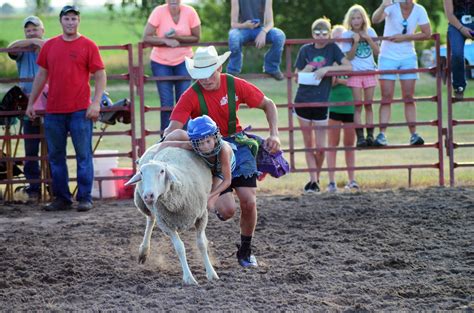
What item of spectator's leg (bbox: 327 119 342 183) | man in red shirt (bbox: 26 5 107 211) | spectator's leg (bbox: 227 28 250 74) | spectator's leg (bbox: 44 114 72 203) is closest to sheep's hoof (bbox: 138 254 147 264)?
man in red shirt (bbox: 26 5 107 211)

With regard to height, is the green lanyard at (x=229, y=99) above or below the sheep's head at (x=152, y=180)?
above

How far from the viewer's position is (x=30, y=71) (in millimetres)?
10977

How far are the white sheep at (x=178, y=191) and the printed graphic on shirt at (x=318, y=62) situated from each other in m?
4.45

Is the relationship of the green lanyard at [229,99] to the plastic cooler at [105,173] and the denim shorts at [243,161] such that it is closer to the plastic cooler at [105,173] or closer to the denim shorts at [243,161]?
the denim shorts at [243,161]

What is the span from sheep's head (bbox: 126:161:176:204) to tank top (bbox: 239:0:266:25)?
4.96 meters

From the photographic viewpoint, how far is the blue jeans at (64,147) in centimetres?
1017

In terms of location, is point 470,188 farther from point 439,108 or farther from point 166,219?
point 166,219

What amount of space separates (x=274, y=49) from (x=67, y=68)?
2.51m

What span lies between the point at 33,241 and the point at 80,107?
219 cm

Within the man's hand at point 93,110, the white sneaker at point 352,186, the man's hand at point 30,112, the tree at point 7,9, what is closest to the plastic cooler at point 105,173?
the man's hand at point 30,112

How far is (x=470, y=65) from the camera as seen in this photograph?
37.2 feet

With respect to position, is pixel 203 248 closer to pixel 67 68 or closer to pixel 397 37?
pixel 67 68

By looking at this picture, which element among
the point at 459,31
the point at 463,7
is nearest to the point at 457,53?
the point at 459,31

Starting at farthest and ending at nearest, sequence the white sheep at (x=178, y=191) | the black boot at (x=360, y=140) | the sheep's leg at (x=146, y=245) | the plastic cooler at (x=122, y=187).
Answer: the plastic cooler at (x=122, y=187) → the black boot at (x=360, y=140) → the sheep's leg at (x=146, y=245) → the white sheep at (x=178, y=191)
